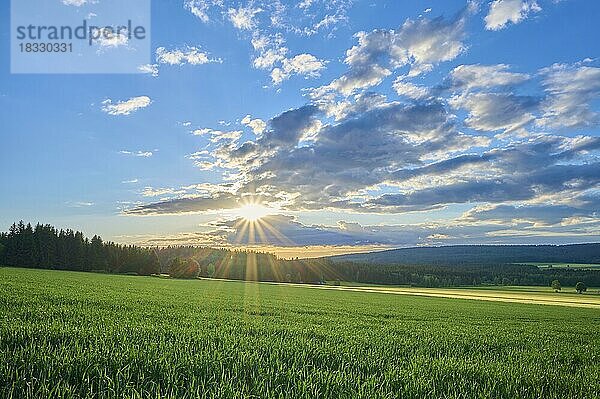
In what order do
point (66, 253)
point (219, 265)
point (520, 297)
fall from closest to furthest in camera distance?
point (520, 297)
point (66, 253)
point (219, 265)

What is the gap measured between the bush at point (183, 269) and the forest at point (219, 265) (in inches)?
16.8

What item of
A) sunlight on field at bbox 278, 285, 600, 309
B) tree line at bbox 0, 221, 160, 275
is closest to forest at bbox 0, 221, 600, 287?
tree line at bbox 0, 221, 160, 275

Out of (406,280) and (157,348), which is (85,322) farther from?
(406,280)

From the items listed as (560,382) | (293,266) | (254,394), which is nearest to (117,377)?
(254,394)

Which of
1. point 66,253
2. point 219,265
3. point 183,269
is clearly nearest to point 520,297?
point 183,269

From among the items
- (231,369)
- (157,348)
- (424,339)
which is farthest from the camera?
(424,339)

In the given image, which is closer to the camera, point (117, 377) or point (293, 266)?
point (117, 377)

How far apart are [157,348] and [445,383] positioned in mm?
5844

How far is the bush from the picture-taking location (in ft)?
360

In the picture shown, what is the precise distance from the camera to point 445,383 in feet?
26.2

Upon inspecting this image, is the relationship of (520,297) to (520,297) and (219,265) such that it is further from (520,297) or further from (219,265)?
(219,265)

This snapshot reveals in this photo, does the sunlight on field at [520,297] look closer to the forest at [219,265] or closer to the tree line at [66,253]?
the forest at [219,265]

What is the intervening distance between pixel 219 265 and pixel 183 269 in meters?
25.9

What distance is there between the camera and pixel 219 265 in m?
135
